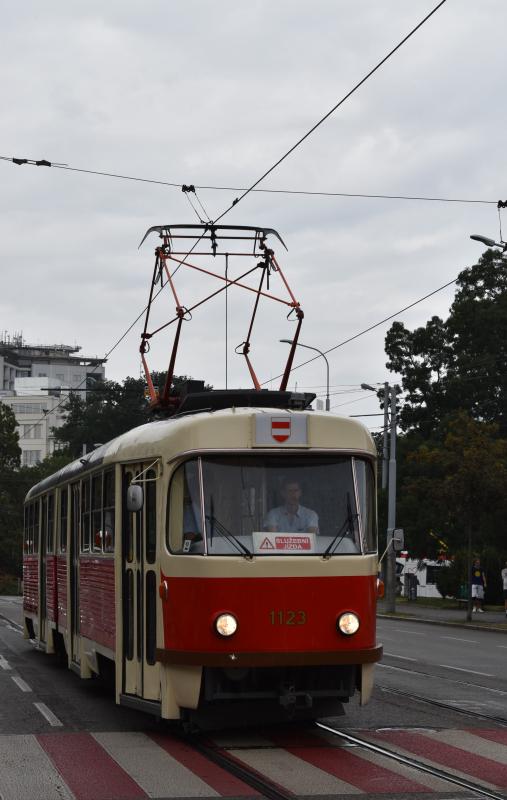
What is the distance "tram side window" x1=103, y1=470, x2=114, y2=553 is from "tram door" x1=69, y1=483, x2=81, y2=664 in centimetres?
219

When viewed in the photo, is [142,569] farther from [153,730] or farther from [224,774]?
[224,774]

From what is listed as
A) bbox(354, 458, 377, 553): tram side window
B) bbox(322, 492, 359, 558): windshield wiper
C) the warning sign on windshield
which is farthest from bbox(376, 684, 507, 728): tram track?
the warning sign on windshield

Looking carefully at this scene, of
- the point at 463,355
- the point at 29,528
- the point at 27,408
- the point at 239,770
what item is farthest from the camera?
the point at 27,408

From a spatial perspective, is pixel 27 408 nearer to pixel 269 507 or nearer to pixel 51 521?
pixel 51 521

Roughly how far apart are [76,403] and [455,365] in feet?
174

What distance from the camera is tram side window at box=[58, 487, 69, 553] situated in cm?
1738

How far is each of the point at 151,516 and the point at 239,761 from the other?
230 cm

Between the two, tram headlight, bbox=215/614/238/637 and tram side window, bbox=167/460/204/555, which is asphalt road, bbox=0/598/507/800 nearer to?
tram headlight, bbox=215/614/238/637

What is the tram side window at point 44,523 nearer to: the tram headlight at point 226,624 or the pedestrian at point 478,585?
the tram headlight at point 226,624

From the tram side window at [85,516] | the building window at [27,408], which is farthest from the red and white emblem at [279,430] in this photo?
the building window at [27,408]

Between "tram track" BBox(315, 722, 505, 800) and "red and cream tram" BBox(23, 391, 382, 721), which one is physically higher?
"red and cream tram" BBox(23, 391, 382, 721)

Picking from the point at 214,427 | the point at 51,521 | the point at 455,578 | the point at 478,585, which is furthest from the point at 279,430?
the point at 455,578

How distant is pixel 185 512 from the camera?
11148 mm

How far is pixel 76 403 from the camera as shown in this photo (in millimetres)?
119625
